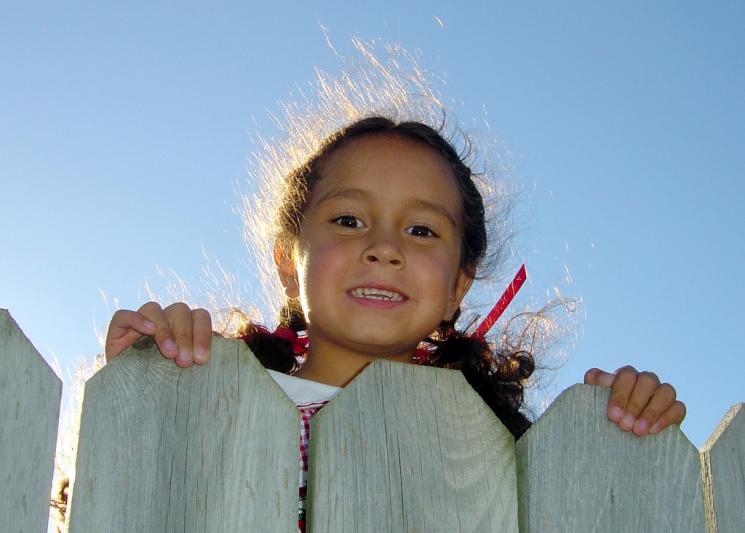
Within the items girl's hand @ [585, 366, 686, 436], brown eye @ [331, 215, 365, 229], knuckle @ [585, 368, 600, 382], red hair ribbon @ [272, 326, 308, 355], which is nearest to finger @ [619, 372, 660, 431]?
girl's hand @ [585, 366, 686, 436]

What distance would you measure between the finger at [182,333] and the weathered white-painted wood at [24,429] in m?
0.24

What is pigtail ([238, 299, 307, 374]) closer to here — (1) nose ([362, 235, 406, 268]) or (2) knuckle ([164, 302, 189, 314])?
(1) nose ([362, 235, 406, 268])

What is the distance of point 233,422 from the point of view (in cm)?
182

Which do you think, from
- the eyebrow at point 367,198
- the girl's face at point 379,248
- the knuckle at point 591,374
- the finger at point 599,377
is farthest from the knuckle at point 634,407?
the eyebrow at point 367,198

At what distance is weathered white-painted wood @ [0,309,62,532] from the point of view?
5.42ft

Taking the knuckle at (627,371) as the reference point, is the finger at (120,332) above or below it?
above

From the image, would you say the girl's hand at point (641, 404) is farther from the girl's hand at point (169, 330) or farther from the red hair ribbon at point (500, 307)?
the red hair ribbon at point (500, 307)

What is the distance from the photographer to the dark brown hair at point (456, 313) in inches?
145

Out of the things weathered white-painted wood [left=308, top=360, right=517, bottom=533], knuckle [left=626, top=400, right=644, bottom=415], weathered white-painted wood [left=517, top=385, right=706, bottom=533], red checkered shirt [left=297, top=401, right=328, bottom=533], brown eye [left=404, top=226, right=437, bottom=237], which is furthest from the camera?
brown eye [left=404, top=226, right=437, bottom=237]

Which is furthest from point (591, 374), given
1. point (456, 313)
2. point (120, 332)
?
point (456, 313)

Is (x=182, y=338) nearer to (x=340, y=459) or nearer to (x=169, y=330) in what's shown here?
(x=169, y=330)

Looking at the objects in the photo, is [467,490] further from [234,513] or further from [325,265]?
[325,265]

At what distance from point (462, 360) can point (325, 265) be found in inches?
33.2

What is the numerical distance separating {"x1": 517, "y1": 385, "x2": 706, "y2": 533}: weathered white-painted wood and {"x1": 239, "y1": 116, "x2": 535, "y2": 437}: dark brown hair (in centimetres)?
154
